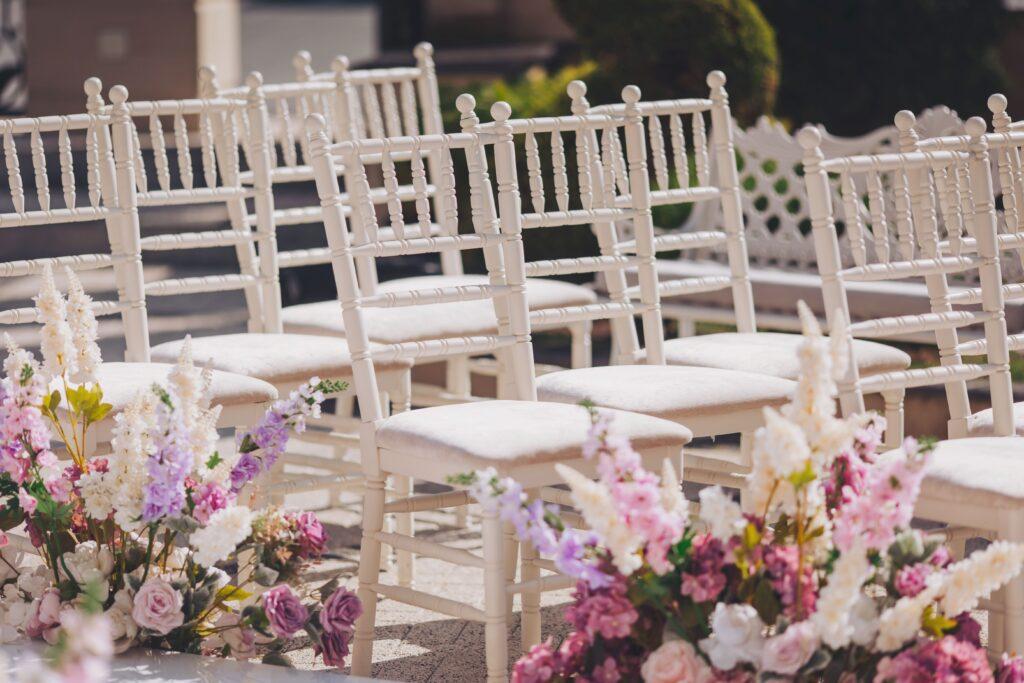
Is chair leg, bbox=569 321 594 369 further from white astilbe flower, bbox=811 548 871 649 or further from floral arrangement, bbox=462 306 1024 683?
white astilbe flower, bbox=811 548 871 649

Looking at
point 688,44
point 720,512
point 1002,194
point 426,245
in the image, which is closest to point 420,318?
point 426,245

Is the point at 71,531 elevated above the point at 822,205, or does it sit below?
below

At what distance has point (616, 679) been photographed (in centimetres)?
230

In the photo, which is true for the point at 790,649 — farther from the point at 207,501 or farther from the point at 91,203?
the point at 91,203

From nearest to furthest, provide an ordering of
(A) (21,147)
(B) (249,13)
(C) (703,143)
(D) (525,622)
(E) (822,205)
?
(E) (822,205), (D) (525,622), (C) (703,143), (A) (21,147), (B) (249,13)

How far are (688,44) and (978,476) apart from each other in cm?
506

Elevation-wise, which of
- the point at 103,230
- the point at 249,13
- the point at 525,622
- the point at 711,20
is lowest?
the point at 525,622

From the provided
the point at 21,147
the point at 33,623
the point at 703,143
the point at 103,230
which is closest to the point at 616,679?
the point at 33,623

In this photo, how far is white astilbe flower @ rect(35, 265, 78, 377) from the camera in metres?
2.71

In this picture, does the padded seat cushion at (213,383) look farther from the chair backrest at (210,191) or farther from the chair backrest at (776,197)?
the chair backrest at (776,197)

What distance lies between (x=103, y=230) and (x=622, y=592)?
7190 millimetres

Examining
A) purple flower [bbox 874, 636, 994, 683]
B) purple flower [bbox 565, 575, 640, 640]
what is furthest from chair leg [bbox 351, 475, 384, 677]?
purple flower [bbox 874, 636, 994, 683]

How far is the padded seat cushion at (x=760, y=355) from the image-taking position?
3.64m

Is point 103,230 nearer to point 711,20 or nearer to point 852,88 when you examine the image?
point 711,20
